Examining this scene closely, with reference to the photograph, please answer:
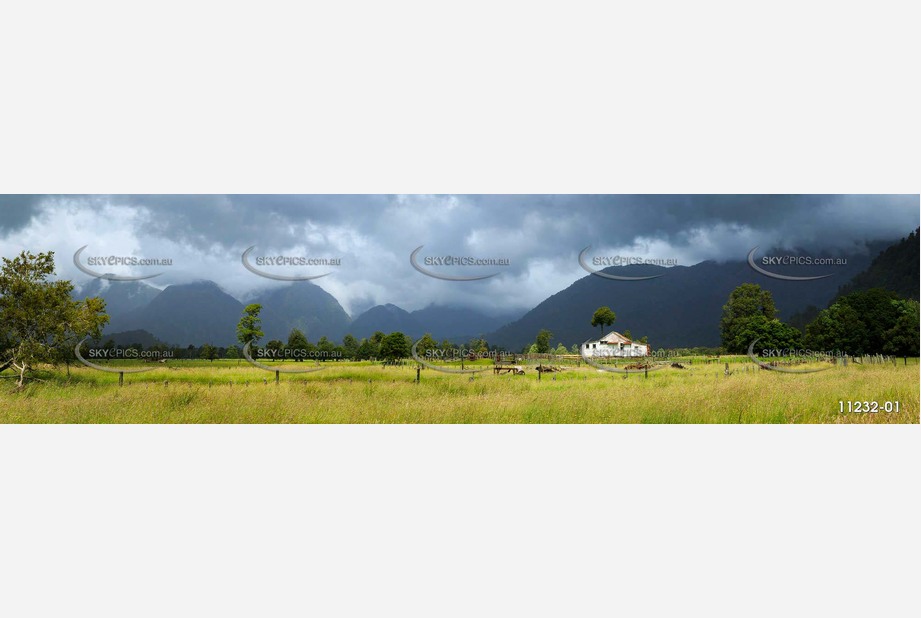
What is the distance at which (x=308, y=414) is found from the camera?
10016 millimetres

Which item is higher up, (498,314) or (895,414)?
(498,314)

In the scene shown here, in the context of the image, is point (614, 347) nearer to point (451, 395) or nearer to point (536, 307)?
point (536, 307)

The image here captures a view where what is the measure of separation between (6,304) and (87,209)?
2169mm

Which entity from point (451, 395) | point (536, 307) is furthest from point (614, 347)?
point (451, 395)

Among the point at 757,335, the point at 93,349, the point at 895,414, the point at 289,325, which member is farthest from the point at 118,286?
the point at 895,414

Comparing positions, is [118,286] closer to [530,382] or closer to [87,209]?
[87,209]

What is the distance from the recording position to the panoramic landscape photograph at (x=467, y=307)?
10.6 m

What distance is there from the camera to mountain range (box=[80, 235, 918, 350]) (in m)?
10.7

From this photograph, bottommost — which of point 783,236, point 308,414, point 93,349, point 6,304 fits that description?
point 308,414

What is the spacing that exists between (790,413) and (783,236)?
3051mm

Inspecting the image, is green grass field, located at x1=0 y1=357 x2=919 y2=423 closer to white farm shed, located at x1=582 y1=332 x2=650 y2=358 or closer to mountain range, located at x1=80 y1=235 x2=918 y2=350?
white farm shed, located at x1=582 y1=332 x2=650 y2=358

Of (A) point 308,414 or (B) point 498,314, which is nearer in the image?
(A) point 308,414

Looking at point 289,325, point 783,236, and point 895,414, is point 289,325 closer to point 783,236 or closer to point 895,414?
point 783,236

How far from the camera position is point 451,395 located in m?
10.6
